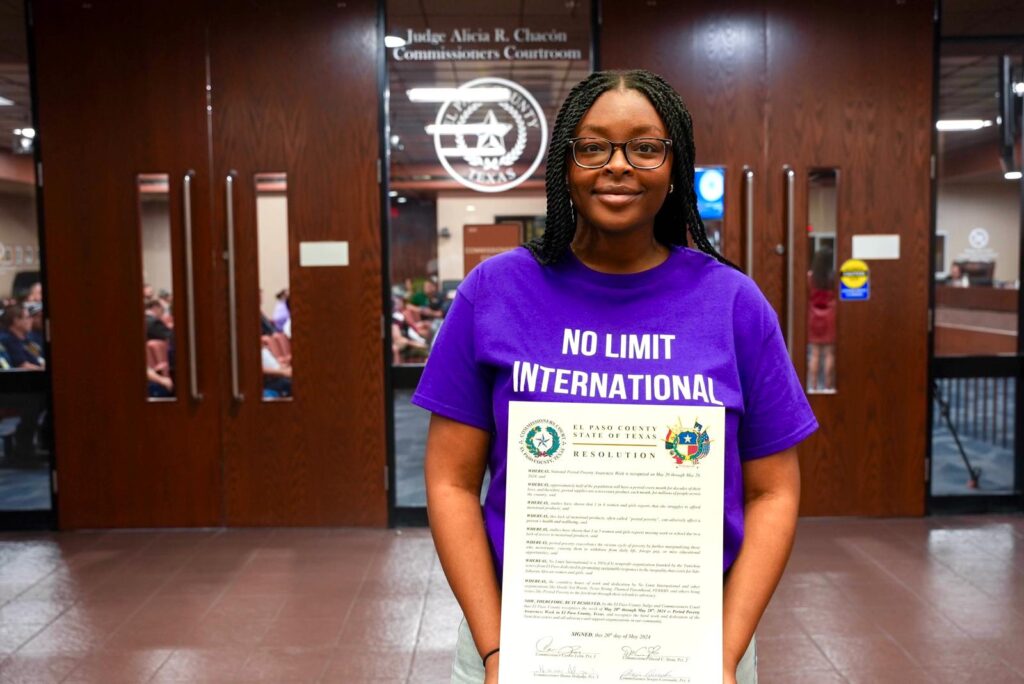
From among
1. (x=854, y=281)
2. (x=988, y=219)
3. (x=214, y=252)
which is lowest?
(x=854, y=281)

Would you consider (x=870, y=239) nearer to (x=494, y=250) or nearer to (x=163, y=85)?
(x=494, y=250)

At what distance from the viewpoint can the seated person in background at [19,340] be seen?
4.46 m

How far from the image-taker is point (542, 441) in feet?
A: 3.38

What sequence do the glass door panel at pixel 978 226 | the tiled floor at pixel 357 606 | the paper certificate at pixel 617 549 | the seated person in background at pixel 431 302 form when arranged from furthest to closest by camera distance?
the glass door panel at pixel 978 226 < the seated person in background at pixel 431 302 < the tiled floor at pixel 357 606 < the paper certificate at pixel 617 549

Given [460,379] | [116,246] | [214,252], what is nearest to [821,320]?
[214,252]

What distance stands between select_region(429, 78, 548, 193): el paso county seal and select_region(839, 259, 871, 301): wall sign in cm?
156

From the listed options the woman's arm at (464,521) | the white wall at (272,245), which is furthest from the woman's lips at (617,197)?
the white wall at (272,245)

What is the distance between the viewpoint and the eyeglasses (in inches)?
42.8

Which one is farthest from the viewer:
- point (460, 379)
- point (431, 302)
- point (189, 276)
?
point (431, 302)

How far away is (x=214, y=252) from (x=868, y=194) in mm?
3109

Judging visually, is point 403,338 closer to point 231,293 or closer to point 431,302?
point 431,302

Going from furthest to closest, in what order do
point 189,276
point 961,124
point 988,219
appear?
point 988,219 < point 961,124 < point 189,276

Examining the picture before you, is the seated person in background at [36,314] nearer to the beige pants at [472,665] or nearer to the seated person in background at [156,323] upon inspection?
the seated person in background at [156,323]

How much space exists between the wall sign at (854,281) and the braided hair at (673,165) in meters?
3.54
